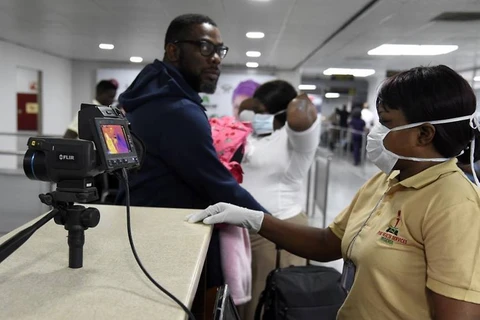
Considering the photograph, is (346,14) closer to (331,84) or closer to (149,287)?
(149,287)

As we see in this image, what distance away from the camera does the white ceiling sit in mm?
4672

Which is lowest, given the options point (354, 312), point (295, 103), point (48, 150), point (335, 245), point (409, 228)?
point (354, 312)

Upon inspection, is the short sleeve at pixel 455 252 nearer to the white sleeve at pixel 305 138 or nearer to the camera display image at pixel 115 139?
the camera display image at pixel 115 139

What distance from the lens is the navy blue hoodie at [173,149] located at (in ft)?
4.65

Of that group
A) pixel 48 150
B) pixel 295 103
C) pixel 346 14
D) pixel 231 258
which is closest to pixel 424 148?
pixel 231 258

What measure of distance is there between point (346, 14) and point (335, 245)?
411 cm

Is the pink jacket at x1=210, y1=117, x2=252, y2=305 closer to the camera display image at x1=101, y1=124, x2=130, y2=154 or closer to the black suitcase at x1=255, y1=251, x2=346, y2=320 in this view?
the black suitcase at x1=255, y1=251, x2=346, y2=320

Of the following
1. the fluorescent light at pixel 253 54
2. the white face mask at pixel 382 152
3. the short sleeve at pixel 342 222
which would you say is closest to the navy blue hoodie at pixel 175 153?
the short sleeve at pixel 342 222

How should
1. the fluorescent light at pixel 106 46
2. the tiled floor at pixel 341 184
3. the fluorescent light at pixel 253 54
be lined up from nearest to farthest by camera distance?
the tiled floor at pixel 341 184, the fluorescent light at pixel 106 46, the fluorescent light at pixel 253 54

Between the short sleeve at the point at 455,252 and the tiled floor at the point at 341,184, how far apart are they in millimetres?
2900

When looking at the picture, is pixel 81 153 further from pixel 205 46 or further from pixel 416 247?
pixel 205 46

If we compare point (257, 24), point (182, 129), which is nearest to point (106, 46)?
point (257, 24)

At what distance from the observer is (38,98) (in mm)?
9688

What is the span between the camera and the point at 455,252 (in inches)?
38.1
